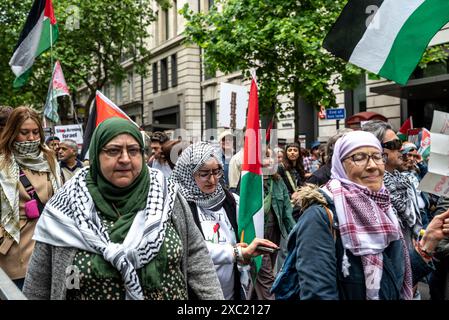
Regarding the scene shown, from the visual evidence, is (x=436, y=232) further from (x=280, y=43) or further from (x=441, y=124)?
(x=280, y=43)

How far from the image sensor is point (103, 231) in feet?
8.45

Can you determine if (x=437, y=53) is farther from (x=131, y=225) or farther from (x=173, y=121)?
(x=173, y=121)

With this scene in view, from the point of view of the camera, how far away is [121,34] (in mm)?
25469

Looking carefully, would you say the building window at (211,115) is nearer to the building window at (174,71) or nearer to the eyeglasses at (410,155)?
the building window at (174,71)

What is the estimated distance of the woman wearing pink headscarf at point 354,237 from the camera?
2.86 metres

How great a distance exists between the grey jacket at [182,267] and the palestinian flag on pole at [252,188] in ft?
2.92

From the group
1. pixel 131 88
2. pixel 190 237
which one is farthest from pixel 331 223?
pixel 131 88

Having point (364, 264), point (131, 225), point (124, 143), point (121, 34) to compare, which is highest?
point (121, 34)

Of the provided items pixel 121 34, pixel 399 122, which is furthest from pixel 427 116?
pixel 121 34

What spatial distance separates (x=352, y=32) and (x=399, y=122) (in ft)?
54.6

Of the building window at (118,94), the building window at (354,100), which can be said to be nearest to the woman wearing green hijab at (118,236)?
the building window at (354,100)

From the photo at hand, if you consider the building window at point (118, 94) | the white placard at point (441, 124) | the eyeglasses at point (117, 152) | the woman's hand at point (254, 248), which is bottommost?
the woman's hand at point (254, 248)

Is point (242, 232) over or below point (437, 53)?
below

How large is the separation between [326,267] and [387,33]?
5.15ft
